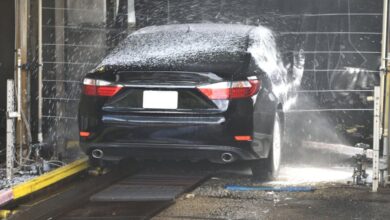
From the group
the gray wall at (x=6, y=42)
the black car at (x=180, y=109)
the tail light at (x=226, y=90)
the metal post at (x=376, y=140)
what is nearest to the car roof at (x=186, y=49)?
the black car at (x=180, y=109)

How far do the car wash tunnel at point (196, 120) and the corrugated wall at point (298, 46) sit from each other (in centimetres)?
2

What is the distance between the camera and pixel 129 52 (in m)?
7.69

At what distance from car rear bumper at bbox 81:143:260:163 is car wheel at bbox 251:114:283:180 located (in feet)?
1.10

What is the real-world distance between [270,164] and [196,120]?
1.03m

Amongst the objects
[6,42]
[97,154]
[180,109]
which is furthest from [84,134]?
[6,42]

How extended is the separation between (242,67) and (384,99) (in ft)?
4.89

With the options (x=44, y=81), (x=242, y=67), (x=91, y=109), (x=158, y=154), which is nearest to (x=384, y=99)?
(x=242, y=67)

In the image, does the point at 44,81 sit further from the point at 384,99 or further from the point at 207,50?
the point at 384,99

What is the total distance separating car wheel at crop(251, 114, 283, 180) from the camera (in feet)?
24.4

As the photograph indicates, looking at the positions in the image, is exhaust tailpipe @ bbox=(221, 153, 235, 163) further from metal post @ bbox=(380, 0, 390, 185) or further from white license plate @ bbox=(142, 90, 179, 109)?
metal post @ bbox=(380, 0, 390, 185)

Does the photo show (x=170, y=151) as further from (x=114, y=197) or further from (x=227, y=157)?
(x=114, y=197)

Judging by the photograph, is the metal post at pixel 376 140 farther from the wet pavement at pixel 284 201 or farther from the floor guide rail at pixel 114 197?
the floor guide rail at pixel 114 197

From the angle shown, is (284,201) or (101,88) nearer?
(284,201)

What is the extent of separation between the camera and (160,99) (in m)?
7.00
